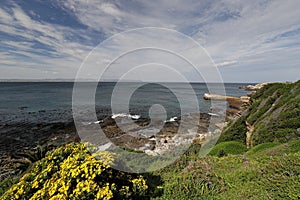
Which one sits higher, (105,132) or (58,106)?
(58,106)

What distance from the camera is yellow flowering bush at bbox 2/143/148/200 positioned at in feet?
12.5

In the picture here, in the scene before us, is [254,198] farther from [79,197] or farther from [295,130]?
[295,130]

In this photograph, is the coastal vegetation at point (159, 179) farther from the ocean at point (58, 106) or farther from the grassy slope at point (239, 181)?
the ocean at point (58, 106)

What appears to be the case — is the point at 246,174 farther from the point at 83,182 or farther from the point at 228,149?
the point at 83,182

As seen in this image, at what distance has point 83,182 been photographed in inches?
153

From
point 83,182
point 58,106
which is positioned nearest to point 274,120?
point 83,182

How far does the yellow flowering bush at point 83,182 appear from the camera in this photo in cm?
382

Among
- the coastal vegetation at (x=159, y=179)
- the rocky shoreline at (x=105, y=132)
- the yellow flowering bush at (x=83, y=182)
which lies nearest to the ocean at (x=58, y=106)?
the rocky shoreline at (x=105, y=132)

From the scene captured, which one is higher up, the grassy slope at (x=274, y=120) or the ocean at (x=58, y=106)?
the grassy slope at (x=274, y=120)

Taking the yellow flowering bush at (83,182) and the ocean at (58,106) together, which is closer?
the yellow flowering bush at (83,182)

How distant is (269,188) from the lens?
505cm

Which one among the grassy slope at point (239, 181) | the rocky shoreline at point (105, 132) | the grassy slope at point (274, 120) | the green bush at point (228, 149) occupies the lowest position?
the rocky shoreline at point (105, 132)

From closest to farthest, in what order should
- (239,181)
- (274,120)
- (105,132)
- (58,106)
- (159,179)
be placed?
(239,181) < (159,179) < (274,120) < (105,132) < (58,106)

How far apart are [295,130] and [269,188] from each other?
6288 mm
